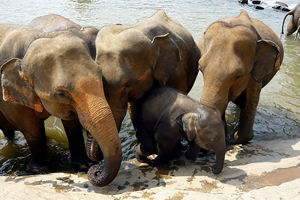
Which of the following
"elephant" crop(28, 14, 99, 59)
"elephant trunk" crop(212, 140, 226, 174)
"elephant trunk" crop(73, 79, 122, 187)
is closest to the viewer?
"elephant trunk" crop(73, 79, 122, 187)

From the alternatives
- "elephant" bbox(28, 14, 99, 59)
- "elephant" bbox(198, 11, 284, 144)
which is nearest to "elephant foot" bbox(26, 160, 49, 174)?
"elephant" bbox(28, 14, 99, 59)

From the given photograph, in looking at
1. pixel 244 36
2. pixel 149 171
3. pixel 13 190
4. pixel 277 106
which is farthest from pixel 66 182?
pixel 277 106

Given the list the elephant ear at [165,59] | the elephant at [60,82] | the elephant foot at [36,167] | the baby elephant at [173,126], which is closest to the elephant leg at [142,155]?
the baby elephant at [173,126]

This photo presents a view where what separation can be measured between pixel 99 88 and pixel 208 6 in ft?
52.0

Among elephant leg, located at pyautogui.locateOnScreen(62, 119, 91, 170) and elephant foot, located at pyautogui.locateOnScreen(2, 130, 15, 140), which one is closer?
elephant leg, located at pyautogui.locateOnScreen(62, 119, 91, 170)

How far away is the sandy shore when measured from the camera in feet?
8.52

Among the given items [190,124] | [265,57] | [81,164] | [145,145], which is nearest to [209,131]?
Result: [190,124]

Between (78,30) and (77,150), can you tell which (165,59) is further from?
(77,150)

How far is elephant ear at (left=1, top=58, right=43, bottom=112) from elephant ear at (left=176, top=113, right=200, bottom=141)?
1.37 metres

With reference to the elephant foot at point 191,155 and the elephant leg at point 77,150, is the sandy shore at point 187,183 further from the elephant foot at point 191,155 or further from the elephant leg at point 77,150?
the elephant leg at point 77,150

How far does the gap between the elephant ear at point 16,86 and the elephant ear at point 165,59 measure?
1.36m

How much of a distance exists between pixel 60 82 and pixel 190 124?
1297mm

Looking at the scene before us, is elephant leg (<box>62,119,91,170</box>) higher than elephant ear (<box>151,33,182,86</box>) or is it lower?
lower

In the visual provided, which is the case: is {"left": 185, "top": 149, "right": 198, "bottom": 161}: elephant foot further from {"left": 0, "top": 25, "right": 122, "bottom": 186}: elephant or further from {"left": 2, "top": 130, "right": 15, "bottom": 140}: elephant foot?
{"left": 2, "top": 130, "right": 15, "bottom": 140}: elephant foot
